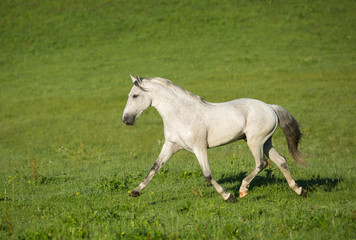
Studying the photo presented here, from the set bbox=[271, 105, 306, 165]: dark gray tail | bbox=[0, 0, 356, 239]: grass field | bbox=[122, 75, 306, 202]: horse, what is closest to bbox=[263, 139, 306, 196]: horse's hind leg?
bbox=[122, 75, 306, 202]: horse

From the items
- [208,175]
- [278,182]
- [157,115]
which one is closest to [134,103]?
[208,175]

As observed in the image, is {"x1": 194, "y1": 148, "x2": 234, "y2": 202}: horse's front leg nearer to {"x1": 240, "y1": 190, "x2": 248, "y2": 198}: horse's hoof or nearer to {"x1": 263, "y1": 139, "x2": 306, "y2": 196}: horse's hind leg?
{"x1": 240, "y1": 190, "x2": 248, "y2": 198}: horse's hoof

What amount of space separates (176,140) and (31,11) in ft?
118

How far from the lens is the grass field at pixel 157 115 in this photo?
570cm

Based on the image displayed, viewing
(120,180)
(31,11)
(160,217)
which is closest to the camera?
(160,217)

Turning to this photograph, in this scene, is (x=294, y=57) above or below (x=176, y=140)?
below

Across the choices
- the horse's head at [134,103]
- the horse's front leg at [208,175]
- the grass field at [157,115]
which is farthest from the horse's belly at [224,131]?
the horse's head at [134,103]

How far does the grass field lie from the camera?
18.7ft

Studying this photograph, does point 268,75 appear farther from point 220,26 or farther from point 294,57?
point 220,26

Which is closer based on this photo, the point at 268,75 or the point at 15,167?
the point at 15,167

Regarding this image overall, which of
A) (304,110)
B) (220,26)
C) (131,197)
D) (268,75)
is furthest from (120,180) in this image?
(220,26)

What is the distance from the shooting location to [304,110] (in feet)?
55.0

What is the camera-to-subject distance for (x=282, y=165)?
272 inches

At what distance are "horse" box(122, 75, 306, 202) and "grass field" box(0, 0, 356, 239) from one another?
906 mm
